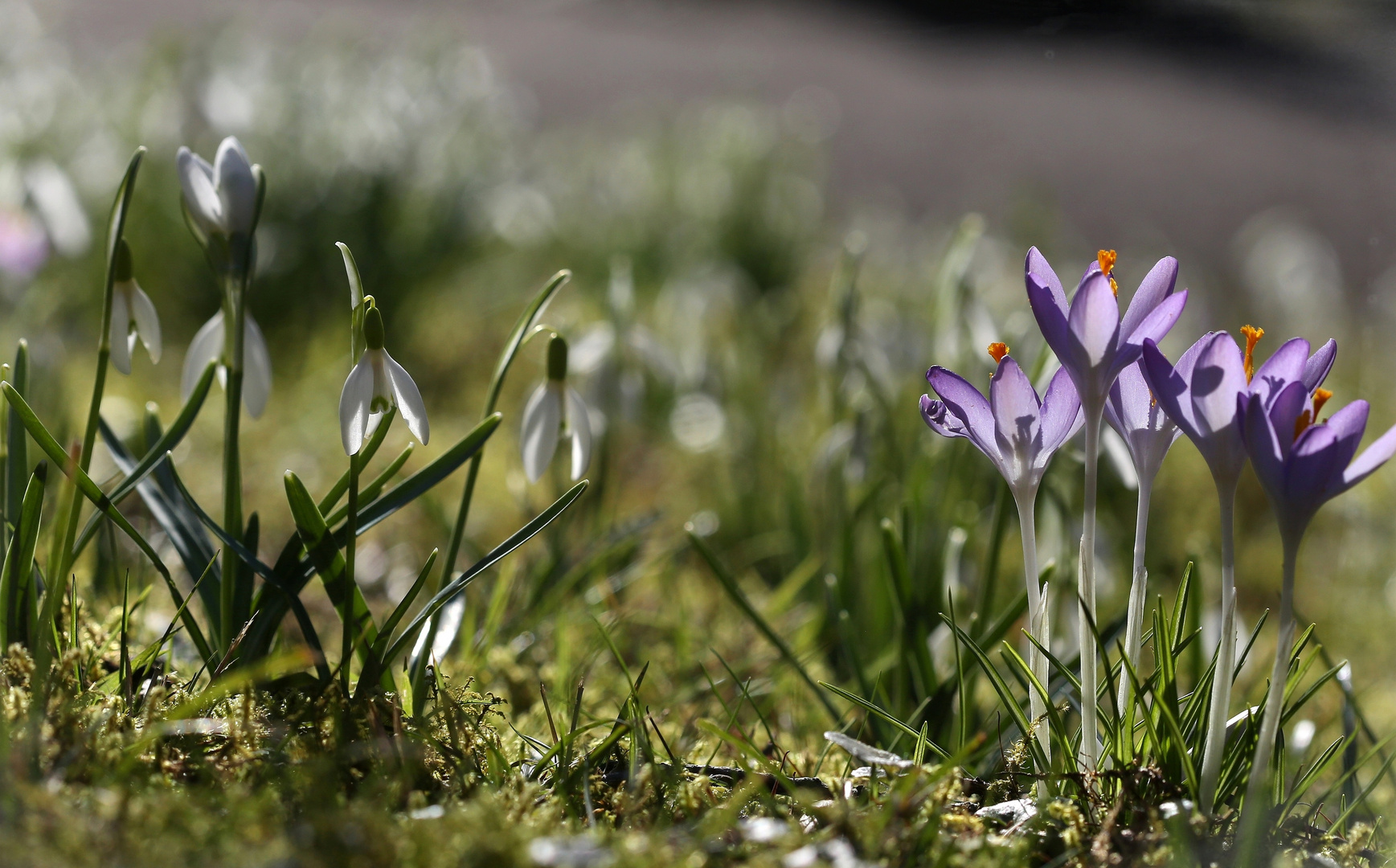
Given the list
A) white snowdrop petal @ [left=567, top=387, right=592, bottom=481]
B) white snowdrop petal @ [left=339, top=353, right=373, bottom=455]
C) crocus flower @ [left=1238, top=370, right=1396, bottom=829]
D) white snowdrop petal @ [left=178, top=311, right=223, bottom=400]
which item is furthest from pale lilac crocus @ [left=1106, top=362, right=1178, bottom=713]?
white snowdrop petal @ [left=178, top=311, right=223, bottom=400]

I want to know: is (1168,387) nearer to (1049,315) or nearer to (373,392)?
(1049,315)

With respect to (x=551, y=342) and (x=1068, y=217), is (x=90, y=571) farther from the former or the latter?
(x=1068, y=217)

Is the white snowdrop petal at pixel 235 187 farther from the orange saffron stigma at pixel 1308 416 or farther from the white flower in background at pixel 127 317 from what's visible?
the orange saffron stigma at pixel 1308 416

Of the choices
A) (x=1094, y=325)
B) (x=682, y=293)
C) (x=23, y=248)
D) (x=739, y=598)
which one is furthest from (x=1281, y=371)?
(x=682, y=293)

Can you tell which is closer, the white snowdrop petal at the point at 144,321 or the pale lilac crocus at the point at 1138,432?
the pale lilac crocus at the point at 1138,432

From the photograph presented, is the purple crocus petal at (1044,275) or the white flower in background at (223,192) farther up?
the white flower in background at (223,192)

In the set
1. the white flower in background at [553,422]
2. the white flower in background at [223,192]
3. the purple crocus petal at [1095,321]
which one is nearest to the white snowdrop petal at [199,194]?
the white flower in background at [223,192]

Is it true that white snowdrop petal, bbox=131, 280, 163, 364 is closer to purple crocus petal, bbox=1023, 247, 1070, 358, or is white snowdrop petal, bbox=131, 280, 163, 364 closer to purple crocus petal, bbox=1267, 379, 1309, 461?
purple crocus petal, bbox=1023, 247, 1070, 358
